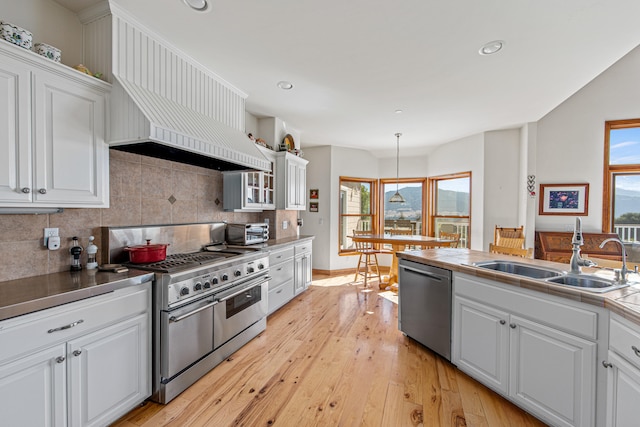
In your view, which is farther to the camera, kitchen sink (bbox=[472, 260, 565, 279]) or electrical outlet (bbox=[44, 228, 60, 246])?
kitchen sink (bbox=[472, 260, 565, 279])

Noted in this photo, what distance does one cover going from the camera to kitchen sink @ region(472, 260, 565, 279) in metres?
2.10

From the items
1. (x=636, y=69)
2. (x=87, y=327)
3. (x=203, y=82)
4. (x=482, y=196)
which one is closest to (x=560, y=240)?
(x=482, y=196)

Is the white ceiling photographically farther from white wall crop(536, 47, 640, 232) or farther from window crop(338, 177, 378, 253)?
window crop(338, 177, 378, 253)

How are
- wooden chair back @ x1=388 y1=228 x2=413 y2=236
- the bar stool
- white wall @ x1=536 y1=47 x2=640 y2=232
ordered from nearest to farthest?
white wall @ x1=536 y1=47 x2=640 y2=232 → the bar stool → wooden chair back @ x1=388 y1=228 x2=413 y2=236

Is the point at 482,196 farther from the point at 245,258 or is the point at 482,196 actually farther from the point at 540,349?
the point at 245,258

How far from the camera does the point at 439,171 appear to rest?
233 inches

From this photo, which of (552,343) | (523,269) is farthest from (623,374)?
(523,269)

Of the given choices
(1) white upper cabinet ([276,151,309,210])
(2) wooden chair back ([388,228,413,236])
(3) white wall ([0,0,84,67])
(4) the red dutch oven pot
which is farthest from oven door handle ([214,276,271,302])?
(2) wooden chair back ([388,228,413,236])

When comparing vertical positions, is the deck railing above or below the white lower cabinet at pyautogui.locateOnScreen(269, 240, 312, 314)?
above

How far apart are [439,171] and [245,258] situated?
480cm

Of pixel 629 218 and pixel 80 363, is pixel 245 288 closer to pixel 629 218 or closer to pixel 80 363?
pixel 80 363

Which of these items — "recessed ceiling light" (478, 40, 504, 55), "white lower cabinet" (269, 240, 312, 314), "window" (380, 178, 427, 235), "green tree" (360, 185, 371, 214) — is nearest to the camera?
"recessed ceiling light" (478, 40, 504, 55)

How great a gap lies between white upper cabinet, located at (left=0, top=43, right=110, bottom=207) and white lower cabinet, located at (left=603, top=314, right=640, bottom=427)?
3.10 meters

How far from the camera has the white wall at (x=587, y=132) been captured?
4.30 m
